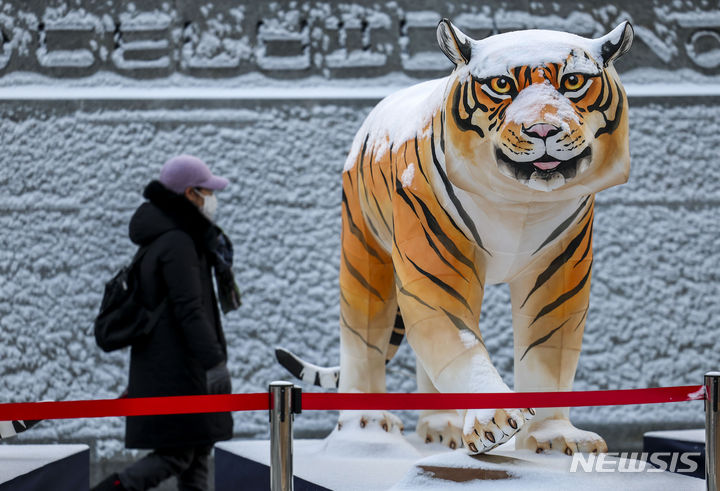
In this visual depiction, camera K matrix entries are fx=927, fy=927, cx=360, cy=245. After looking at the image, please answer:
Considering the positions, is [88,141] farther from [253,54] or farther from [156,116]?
[253,54]

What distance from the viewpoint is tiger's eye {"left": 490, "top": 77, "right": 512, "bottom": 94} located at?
208cm

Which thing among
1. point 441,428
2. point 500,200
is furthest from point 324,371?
point 500,200

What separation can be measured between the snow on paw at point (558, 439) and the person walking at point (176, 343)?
→ 4.31 ft

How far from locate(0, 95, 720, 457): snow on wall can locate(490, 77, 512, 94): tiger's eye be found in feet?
10.9

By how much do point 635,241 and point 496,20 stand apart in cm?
154

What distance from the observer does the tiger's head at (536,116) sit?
1999mm

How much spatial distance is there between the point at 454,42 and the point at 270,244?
10.9ft

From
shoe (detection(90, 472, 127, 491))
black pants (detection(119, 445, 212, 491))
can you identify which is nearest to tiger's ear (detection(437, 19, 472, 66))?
black pants (detection(119, 445, 212, 491))

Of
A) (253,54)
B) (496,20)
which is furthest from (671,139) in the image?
(253,54)

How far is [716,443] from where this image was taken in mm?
2057

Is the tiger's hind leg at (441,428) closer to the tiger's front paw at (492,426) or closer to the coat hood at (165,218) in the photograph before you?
the tiger's front paw at (492,426)

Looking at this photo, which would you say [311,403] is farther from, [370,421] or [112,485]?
[112,485]

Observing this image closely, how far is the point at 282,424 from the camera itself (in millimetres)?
1892

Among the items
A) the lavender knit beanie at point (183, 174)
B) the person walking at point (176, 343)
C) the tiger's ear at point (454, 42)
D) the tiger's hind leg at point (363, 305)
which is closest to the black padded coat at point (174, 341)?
the person walking at point (176, 343)
